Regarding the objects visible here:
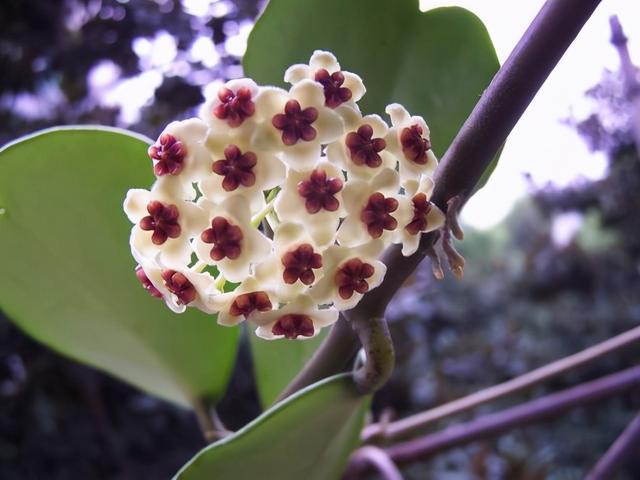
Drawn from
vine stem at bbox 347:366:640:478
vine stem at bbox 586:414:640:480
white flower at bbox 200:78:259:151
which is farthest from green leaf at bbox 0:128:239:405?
vine stem at bbox 586:414:640:480

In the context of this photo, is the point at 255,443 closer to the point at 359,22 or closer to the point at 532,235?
the point at 359,22

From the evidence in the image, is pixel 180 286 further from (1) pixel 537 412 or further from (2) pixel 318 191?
(1) pixel 537 412

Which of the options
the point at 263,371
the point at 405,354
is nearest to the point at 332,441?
the point at 263,371

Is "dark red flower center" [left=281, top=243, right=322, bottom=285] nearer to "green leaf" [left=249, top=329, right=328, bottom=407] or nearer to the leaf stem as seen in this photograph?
the leaf stem

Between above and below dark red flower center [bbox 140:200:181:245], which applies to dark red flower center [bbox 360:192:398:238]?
above

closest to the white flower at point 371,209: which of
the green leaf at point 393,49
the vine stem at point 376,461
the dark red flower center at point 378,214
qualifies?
the dark red flower center at point 378,214

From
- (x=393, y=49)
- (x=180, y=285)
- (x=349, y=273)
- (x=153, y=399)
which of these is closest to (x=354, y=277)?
→ (x=349, y=273)
